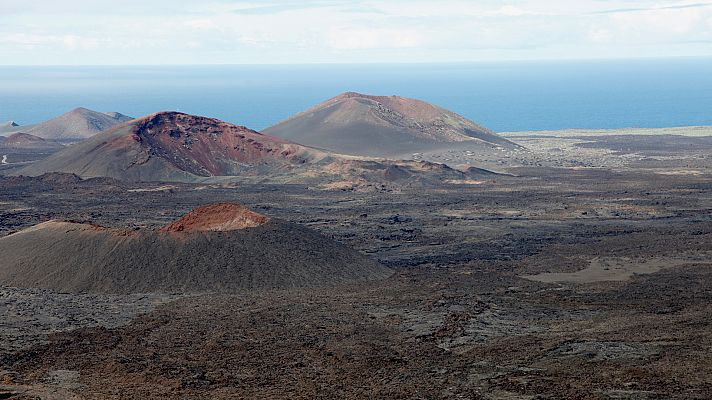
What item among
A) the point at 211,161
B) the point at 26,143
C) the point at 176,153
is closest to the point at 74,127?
the point at 26,143

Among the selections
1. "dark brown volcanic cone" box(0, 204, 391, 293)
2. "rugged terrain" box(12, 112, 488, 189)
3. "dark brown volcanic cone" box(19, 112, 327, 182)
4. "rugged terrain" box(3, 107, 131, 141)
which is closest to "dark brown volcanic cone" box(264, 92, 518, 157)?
"dark brown volcanic cone" box(19, 112, 327, 182)

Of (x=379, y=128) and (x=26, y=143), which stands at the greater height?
→ (x=379, y=128)

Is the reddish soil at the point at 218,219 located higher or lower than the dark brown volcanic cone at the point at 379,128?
lower

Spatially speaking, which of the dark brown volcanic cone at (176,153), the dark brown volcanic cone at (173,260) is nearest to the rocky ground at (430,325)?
the dark brown volcanic cone at (173,260)

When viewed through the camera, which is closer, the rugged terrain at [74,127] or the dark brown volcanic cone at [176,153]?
the dark brown volcanic cone at [176,153]

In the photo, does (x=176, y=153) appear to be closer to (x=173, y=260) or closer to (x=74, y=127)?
(x=173, y=260)

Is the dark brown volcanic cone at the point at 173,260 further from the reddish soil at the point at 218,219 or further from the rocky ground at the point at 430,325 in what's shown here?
the rocky ground at the point at 430,325

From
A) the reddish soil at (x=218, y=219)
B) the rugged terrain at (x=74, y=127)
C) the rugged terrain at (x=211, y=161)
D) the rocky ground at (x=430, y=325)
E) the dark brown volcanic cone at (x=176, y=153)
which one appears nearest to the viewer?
the rocky ground at (x=430, y=325)
